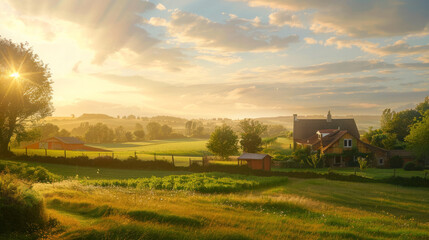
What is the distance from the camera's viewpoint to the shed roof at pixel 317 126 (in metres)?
74.6

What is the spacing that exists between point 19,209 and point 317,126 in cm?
7081

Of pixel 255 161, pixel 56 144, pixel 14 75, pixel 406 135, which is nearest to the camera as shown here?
pixel 14 75

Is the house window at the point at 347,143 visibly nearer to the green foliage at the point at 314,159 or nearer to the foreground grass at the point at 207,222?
the green foliage at the point at 314,159

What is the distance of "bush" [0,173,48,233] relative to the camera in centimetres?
1147

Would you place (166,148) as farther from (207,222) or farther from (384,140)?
(207,222)

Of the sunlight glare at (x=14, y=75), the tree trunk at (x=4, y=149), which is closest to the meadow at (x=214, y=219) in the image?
the tree trunk at (x=4, y=149)

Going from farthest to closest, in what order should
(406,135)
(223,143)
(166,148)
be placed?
(166,148) → (406,135) → (223,143)

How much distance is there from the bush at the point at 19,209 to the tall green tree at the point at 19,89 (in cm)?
3947

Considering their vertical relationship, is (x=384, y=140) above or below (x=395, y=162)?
above

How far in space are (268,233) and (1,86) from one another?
4598cm

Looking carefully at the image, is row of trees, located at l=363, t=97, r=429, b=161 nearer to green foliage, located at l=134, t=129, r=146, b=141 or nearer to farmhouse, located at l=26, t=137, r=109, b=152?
farmhouse, located at l=26, t=137, r=109, b=152

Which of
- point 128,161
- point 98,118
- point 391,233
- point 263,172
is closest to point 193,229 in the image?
point 391,233

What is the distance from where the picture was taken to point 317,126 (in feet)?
248

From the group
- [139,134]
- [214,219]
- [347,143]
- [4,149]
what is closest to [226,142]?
[347,143]
